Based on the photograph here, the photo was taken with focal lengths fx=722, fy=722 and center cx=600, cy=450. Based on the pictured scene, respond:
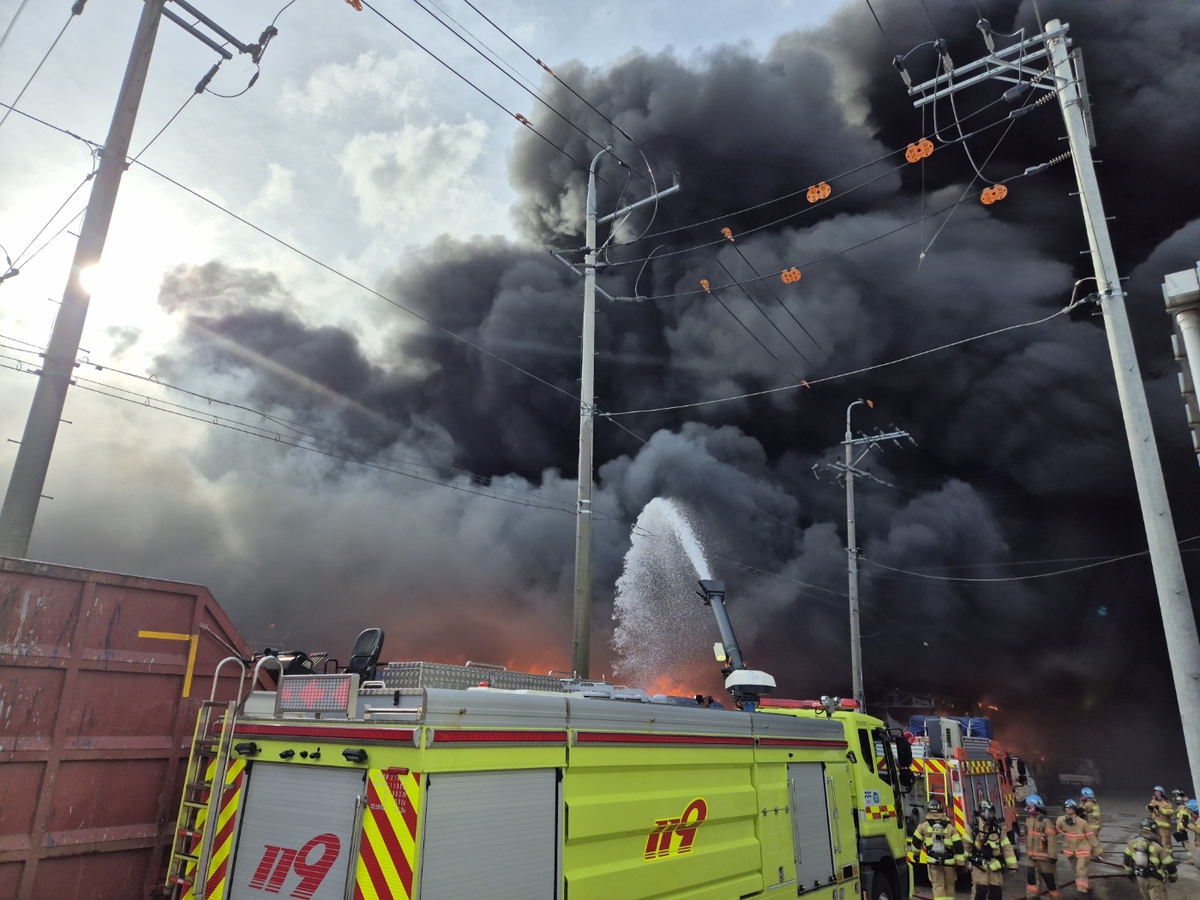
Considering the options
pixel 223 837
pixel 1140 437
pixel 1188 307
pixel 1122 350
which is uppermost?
pixel 1122 350

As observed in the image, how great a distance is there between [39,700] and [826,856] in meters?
7.81

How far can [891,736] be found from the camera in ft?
34.1

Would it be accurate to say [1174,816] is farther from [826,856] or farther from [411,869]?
[411,869]

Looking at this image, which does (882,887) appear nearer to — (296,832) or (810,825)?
(810,825)

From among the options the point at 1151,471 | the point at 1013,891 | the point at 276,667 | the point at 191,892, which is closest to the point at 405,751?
the point at 191,892

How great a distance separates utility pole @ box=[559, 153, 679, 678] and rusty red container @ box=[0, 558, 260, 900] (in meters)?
6.46

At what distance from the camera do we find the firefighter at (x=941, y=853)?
41.3 ft

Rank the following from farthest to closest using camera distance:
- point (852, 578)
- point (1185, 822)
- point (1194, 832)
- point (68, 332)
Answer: point (852, 578), point (1185, 822), point (1194, 832), point (68, 332)

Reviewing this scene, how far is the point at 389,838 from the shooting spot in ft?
13.9

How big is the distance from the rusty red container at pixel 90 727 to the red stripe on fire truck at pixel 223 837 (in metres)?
0.76

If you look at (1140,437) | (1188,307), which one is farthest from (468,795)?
(1140,437)

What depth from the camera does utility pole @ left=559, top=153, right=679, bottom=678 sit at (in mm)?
11906

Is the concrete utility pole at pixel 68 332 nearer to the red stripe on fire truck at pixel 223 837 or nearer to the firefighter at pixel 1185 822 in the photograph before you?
the red stripe on fire truck at pixel 223 837

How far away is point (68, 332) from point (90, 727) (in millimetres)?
4164
